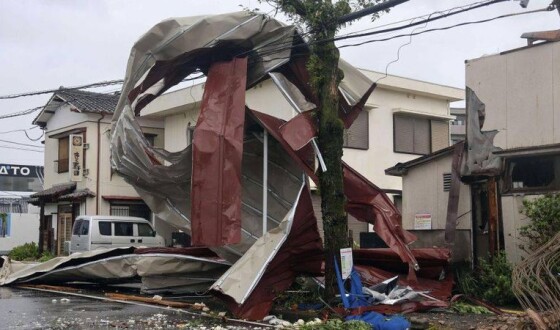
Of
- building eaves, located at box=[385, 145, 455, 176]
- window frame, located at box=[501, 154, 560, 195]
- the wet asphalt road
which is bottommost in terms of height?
the wet asphalt road

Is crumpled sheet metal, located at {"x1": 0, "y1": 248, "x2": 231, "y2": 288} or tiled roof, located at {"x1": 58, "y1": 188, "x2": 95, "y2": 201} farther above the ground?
tiled roof, located at {"x1": 58, "y1": 188, "x2": 95, "y2": 201}

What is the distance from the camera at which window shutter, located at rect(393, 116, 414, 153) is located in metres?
24.1

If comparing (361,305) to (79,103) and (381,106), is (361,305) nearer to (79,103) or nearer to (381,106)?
(381,106)

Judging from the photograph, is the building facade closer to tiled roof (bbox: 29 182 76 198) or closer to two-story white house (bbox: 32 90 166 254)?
two-story white house (bbox: 32 90 166 254)

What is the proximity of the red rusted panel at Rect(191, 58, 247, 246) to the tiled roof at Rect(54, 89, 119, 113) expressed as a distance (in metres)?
18.0

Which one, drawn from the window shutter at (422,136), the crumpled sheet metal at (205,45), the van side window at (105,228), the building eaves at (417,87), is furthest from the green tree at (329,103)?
the van side window at (105,228)

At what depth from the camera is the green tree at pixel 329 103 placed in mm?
11445

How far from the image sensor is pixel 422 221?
1538cm

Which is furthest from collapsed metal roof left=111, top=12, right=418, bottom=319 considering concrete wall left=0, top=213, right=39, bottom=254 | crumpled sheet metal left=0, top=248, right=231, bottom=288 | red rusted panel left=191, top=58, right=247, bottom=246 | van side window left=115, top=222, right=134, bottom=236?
concrete wall left=0, top=213, right=39, bottom=254

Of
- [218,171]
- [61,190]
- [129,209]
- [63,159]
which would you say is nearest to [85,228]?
[129,209]

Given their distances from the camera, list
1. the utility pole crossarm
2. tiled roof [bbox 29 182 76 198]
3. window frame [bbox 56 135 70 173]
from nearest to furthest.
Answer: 1. the utility pole crossarm
2. tiled roof [bbox 29 182 76 198]
3. window frame [bbox 56 135 70 173]

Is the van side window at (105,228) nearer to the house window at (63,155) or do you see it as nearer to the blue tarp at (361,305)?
the house window at (63,155)

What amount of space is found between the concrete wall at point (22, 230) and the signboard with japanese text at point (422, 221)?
27101 mm

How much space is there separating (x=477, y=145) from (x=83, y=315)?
8166 millimetres
